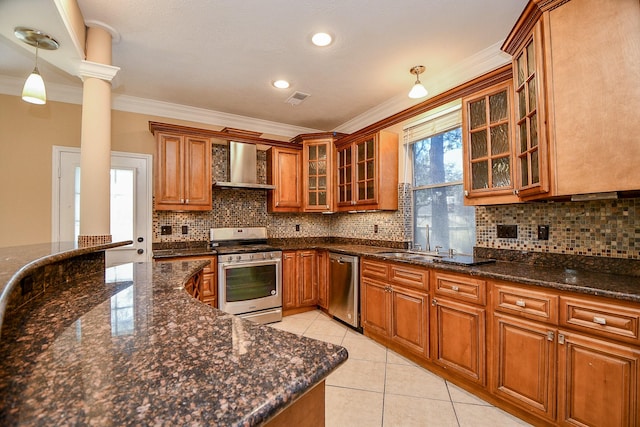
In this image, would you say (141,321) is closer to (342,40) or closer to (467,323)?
(467,323)

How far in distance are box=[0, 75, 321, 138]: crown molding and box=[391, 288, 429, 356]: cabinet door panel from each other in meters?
2.95

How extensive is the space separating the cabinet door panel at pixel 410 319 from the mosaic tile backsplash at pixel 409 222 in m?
0.78

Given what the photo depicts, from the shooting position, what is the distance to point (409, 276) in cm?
255

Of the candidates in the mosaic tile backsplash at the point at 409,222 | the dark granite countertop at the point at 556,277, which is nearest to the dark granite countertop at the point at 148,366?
the dark granite countertop at the point at 556,277

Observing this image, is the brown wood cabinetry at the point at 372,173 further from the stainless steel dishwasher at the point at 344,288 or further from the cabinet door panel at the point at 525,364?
the cabinet door panel at the point at 525,364

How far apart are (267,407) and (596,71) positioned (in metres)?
2.08

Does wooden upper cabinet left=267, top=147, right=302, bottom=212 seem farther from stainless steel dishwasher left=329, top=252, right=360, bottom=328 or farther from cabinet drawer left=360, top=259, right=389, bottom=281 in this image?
cabinet drawer left=360, top=259, right=389, bottom=281

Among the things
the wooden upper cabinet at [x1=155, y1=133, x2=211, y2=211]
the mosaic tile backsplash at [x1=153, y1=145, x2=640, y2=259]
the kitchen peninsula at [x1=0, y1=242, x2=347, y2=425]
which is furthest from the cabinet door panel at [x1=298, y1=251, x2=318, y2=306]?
the kitchen peninsula at [x1=0, y1=242, x2=347, y2=425]

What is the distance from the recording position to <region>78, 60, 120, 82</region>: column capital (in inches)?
82.9

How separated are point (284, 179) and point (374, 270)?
1.85 m

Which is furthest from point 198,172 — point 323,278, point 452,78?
point 452,78

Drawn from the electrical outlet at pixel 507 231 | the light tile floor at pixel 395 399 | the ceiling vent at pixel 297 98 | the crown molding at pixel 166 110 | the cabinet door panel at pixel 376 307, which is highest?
the ceiling vent at pixel 297 98

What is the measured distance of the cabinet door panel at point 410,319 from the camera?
7.93 ft

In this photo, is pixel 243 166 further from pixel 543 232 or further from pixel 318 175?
pixel 543 232
